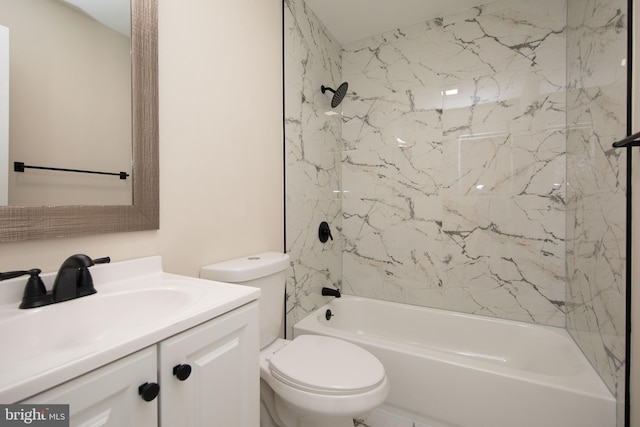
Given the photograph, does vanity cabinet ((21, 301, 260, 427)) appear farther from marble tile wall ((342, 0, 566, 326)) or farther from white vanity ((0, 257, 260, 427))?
marble tile wall ((342, 0, 566, 326))

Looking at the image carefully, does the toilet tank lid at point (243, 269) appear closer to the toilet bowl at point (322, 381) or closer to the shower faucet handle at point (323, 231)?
the toilet bowl at point (322, 381)

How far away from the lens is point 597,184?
4.41ft

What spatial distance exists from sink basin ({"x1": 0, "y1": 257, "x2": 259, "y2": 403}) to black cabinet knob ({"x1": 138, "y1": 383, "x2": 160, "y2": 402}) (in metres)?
0.08

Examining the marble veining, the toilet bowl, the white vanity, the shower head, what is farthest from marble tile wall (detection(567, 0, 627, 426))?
the white vanity

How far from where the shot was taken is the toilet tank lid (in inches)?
46.3

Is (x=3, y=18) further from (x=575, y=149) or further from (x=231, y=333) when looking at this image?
(x=575, y=149)

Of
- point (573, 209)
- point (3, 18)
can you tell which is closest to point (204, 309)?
point (3, 18)

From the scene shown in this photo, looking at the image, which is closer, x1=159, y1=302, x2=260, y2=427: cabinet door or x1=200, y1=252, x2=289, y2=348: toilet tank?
x1=159, y1=302, x2=260, y2=427: cabinet door

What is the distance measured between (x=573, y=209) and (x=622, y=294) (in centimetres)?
73

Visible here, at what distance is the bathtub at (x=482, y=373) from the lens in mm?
1194

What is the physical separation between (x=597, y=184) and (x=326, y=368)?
1.52 meters

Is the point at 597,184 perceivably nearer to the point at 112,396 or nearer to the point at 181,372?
the point at 181,372

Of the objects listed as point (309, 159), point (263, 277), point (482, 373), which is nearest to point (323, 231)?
point (309, 159)

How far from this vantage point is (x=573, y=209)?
166 cm
